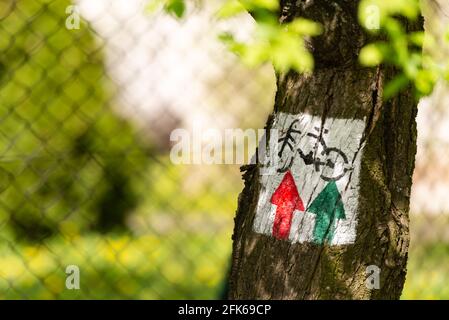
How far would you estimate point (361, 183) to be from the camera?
1.69 meters

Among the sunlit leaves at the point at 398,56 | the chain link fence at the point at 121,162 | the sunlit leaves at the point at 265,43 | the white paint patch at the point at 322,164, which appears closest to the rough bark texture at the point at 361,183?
the white paint patch at the point at 322,164

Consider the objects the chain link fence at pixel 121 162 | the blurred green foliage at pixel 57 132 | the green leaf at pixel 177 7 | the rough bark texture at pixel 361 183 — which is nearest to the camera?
the green leaf at pixel 177 7

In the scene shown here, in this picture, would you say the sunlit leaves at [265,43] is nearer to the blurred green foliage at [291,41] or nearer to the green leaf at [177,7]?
the blurred green foliage at [291,41]

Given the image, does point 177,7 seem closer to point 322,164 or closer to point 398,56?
point 398,56

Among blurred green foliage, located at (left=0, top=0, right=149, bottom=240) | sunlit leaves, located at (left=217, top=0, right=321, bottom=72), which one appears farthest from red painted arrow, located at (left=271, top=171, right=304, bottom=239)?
blurred green foliage, located at (left=0, top=0, right=149, bottom=240)

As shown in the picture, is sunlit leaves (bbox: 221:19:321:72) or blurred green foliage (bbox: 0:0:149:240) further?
blurred green foliage (bbox: 0:0:149:240)

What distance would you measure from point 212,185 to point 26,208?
1.07 m

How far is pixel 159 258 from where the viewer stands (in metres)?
3.67

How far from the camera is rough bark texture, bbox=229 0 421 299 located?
1609 millimetres

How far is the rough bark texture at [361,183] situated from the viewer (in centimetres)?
161

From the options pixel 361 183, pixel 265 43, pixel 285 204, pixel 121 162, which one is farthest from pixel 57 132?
pixel 265 43

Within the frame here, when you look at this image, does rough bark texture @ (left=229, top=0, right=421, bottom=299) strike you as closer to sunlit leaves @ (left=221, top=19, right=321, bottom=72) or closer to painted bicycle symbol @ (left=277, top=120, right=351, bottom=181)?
painted bicycle symbol @ (left=277, top=120, right=351, bottom=181)

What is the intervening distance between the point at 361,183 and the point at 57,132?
232 centimetres

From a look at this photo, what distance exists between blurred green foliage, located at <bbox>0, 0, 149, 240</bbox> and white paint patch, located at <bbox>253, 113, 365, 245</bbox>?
2.07 meters
